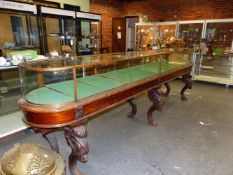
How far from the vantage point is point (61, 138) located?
264 cm

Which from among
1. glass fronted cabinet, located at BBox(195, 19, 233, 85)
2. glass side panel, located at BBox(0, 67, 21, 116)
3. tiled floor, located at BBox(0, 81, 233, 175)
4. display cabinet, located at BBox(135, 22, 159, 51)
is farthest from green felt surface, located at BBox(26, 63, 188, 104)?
display cabinet, located at BBox(135, 22, 159, 51)

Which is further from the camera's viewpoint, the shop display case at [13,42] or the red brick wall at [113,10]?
the red brick wall at [113,10]

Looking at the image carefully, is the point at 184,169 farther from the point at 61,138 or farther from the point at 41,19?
the point at 41,19

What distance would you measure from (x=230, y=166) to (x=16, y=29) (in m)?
4.39

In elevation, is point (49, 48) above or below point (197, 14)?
below

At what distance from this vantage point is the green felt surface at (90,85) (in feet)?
5.43

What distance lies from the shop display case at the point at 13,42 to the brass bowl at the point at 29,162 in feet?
5.69

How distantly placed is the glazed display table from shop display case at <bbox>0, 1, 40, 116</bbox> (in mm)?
Result: 721

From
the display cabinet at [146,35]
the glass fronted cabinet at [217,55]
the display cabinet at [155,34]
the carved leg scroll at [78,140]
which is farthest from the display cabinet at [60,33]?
the glass fronted cabinet at [217,55]

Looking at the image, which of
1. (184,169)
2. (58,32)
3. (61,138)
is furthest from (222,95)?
(58,32)

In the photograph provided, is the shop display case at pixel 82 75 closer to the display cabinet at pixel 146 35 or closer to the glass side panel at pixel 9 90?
the glass side panel at pixel 9 90

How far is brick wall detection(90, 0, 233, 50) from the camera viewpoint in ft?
19.6

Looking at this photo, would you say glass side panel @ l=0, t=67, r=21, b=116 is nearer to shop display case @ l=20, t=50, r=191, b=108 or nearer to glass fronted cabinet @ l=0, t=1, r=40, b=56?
glass fronted cabinet @ l=0, t=1, r=40, b=56

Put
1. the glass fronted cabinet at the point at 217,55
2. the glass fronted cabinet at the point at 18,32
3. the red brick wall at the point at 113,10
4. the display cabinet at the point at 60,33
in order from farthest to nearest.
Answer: the red brick wall at the point at 113,10 < the glass fronted cabinet at the point at 217,55 < the display cabinet at the point at 60,33 < the glass fronted cabinet at the point at 18,32
